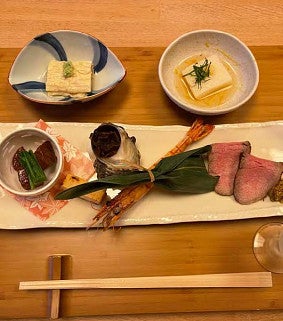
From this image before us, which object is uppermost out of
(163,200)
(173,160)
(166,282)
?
(173,160)

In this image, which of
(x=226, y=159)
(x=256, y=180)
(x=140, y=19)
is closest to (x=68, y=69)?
(x=140, y=19)

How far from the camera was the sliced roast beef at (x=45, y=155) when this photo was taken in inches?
63.6

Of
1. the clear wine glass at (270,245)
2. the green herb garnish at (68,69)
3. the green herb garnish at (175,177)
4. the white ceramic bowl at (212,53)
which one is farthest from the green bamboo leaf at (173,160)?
the green herb garnish at (68,69)

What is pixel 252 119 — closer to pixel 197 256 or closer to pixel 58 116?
pixel 197 256

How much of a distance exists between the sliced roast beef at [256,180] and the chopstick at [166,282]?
0.92ft

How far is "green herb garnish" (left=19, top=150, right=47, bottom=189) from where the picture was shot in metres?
1.58

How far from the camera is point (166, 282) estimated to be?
1.55 metres

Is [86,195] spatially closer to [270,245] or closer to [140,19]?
[270,245]

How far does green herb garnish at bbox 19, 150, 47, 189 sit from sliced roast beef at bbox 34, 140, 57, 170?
0.02 m

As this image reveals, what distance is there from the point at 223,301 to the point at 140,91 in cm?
90

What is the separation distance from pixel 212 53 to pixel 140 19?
0.38 metres

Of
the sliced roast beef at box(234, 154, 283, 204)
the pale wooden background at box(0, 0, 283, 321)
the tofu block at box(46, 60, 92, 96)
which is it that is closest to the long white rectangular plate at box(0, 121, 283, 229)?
the sliced roast beef at box(234, 154, 283, 204)

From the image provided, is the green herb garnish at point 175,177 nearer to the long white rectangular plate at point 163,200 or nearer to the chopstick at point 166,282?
the long white rectangular plate at point 163,200

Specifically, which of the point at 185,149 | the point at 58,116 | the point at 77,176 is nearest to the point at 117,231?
the point at 77,176
